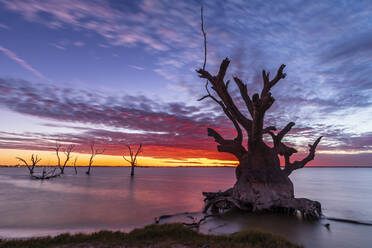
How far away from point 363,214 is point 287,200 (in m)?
8.82

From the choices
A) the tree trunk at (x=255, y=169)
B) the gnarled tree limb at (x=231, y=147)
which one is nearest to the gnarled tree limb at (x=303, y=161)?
the tree trunk at (x=255, y=169)

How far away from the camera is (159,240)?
809cm

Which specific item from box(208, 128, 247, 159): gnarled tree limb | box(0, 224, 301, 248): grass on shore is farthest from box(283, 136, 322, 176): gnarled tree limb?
box(0, 224, 301, 248): grass on shore

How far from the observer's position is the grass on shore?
7461mm

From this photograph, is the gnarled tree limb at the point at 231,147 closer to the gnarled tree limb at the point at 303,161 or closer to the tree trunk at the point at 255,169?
the tree trunk at the point at 255,169

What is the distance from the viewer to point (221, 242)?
7.78 metres

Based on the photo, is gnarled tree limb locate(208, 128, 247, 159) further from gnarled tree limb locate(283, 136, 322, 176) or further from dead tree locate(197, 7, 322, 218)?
gnarled tree limb locate(283, 136, 322, 176)

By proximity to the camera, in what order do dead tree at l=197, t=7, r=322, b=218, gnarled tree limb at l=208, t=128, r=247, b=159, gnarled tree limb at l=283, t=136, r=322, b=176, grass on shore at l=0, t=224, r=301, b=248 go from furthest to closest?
gnarled tree limb at l=283, t=136, r=322, b=176 → gnarled tree limb at l=208, t=128, r=247, b=159 → dead tree at l=197, t=7, r=322, b=218 → grass on shore at l=0, t=224, r=301, b=248

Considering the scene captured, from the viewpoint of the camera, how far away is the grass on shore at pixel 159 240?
7.46 m

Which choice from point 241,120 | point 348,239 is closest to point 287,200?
point 348,239

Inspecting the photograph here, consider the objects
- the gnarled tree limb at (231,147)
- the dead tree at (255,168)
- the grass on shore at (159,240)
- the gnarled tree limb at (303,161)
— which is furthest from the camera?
the gnarled tree limb at (303,161)

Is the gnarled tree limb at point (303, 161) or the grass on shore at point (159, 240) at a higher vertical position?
the gnarled tree limb at point (303, 161)

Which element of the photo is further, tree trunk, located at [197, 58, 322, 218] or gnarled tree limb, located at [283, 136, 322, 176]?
gnarled tree limb, located at [283, 136, 322, 176]

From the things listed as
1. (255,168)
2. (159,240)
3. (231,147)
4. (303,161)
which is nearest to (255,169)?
(255,168)
